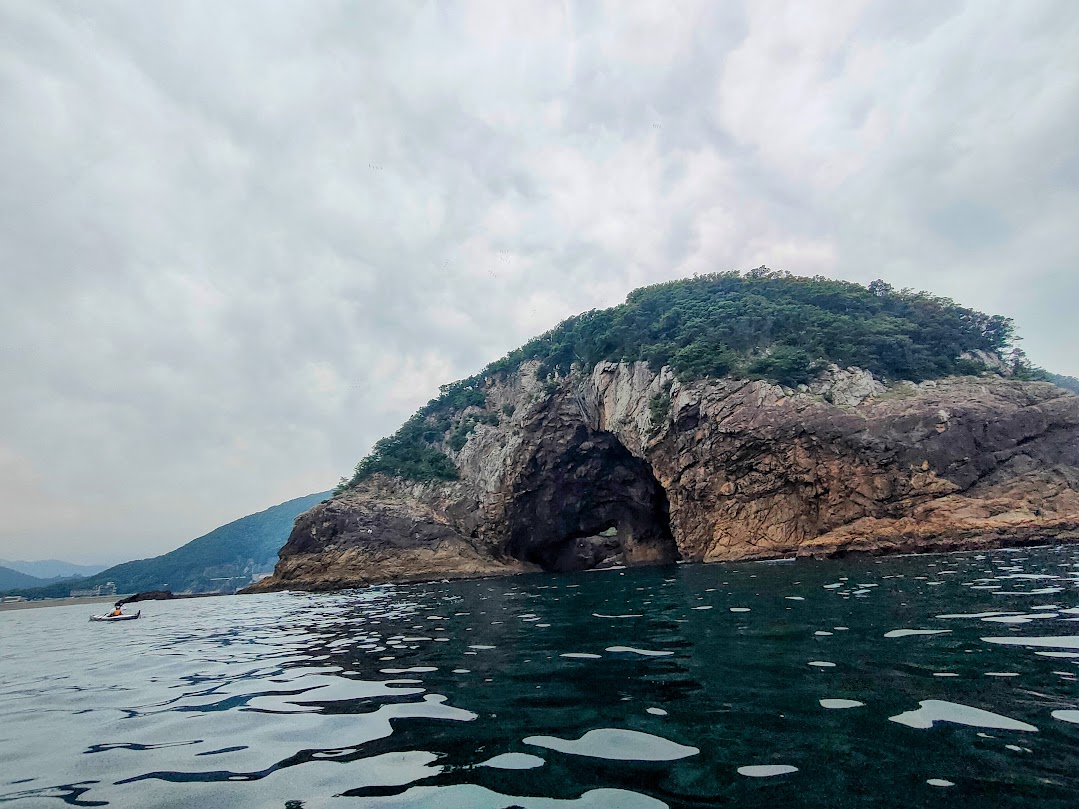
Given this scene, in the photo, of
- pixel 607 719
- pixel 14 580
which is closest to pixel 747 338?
pixel 607 719

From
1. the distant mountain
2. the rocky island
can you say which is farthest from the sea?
the distant mountain

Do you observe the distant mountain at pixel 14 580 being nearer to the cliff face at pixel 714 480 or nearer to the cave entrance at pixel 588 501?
the cliff face at pixel 714 480

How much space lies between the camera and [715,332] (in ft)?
150

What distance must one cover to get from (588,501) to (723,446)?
18419 millimetres

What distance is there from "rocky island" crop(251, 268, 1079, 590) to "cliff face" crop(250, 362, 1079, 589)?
0.45 ft

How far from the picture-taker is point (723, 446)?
3947 cm

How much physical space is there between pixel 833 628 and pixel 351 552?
4590 centimetres

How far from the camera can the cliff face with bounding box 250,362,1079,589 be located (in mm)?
30875

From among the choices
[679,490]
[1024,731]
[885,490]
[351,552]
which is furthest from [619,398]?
[1024,731]

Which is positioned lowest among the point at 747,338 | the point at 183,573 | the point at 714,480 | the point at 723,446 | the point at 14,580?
the point at 183,573

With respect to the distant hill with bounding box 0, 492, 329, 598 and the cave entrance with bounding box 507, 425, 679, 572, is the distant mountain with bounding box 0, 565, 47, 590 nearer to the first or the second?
the distant hill with bounding box 0, 492, 329, 598

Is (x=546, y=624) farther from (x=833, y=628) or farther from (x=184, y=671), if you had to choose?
(x=184, y=671)

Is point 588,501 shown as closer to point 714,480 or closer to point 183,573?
point 714,480

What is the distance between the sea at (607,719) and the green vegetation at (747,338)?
33.7 meters
